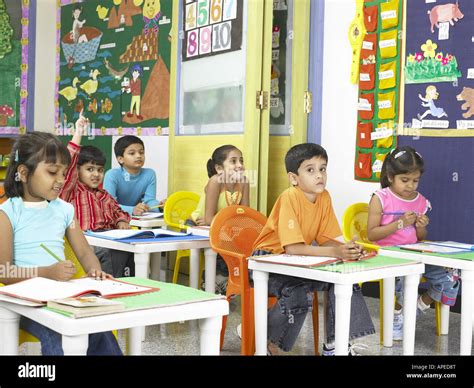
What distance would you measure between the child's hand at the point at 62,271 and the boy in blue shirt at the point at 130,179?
2.77m

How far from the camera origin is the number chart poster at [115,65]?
620 centimetres

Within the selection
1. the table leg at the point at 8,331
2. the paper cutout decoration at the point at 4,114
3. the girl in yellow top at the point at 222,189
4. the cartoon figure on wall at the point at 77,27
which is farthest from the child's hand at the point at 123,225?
the paper cutout decoration at the point at 4,114

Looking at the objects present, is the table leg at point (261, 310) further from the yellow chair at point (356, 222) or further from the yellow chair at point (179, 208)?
the yellow chair at point (179, 208)

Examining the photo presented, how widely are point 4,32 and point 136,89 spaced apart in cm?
183

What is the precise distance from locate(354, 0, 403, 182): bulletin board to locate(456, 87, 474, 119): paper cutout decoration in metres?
0.48

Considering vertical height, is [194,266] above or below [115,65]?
below

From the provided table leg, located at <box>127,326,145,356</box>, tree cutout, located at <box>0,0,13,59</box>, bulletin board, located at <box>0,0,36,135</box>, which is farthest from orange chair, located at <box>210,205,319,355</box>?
tree cutout, located at <box>0,0,13,59</box>

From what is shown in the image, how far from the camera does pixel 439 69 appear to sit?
4.29 metres

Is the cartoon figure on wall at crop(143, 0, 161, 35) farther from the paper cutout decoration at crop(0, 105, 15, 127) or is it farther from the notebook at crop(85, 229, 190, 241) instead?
the notebook at crop(85, 229, 190, 241)

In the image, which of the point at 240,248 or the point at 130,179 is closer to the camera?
the point at 240,248

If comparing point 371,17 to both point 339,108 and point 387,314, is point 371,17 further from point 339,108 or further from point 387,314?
point 387,314

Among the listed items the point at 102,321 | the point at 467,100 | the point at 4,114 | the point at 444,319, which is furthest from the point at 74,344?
the point at 4,114

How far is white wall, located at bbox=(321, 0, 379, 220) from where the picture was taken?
4.90 meters
